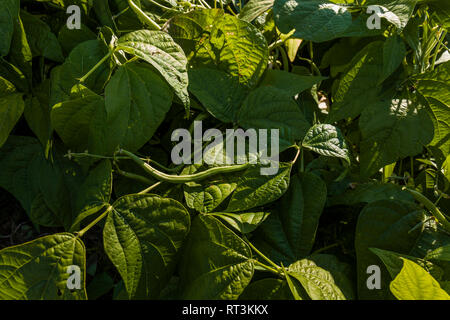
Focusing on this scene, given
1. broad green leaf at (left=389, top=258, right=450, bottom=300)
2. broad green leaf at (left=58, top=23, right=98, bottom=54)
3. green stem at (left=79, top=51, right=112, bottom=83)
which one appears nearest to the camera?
broad green leaf at (left=389, top=258, right=450, bottom=300)

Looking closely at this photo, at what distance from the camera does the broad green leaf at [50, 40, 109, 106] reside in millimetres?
769

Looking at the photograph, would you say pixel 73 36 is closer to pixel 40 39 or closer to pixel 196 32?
pixel 40 39

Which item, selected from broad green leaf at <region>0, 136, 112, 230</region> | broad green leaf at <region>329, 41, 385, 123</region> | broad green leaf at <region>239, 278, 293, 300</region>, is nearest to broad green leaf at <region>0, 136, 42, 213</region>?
broad green leaf at <region>0, 136, 112, 230</region>

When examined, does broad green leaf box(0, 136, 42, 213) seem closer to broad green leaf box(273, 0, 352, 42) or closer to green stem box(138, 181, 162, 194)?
green stem box(138, 181, 162, 194)

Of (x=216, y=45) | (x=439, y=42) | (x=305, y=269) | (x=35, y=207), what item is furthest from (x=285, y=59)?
(x=35, y=207)

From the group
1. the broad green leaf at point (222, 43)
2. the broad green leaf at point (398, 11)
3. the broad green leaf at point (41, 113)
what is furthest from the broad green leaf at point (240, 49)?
the broad green leaf at point (41, 113)

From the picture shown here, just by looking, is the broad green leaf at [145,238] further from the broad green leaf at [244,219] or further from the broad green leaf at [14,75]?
the broad green leaf at [14,75]

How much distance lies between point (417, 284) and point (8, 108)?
709 millimetres

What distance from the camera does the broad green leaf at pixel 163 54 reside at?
2.35 feet

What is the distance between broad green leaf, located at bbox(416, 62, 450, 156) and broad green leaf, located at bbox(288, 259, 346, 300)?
0.30m

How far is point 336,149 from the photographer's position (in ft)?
2.45
